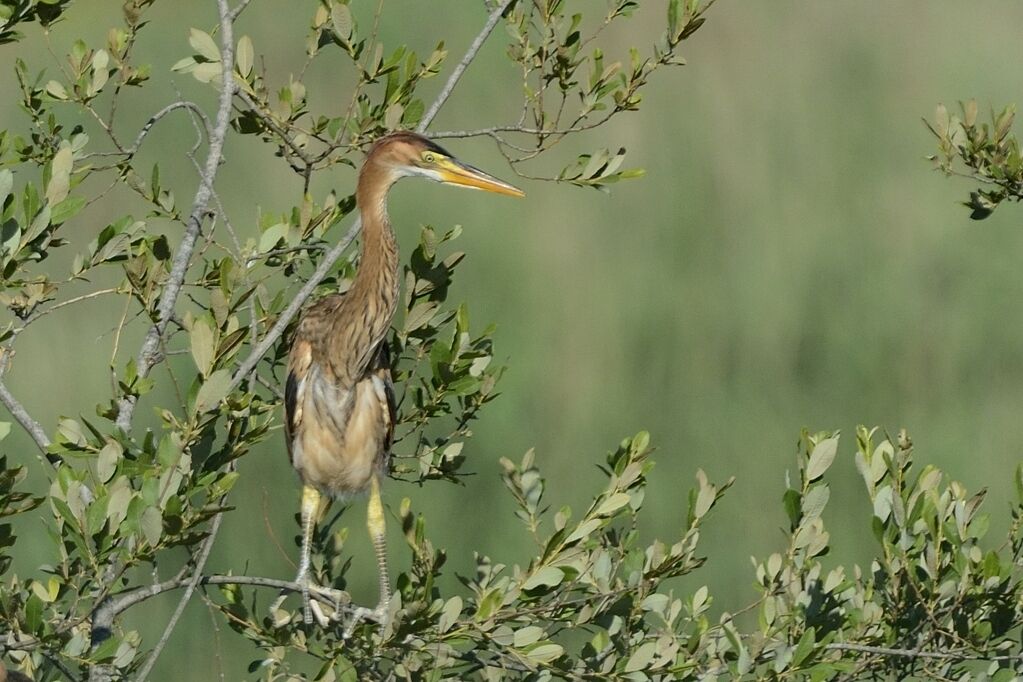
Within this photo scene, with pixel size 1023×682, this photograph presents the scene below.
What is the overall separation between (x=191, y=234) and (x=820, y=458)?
50.3 inches

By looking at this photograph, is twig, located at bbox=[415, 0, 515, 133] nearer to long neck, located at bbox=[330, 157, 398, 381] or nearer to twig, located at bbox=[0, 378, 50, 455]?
long neck, located at bbox=[330, 157, 398, 381]

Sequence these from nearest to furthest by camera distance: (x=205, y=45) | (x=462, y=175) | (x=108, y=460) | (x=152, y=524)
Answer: (x=152, y=524) < (x=108, y=460) < (x=205, y=45) < (x=462, y=175)

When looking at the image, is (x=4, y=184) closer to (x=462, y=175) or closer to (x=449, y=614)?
(x=449, y=614)

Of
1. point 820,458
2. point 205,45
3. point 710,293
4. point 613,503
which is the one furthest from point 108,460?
point 710,293

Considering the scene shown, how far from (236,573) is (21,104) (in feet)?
7.17

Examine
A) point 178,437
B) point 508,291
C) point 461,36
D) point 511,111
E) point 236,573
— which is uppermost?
point 461,36

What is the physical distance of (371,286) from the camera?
3.69 meters

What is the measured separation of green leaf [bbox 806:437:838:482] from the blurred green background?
224cm

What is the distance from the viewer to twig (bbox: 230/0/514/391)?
9.25ft

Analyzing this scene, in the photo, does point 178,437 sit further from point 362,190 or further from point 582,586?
point 362,190

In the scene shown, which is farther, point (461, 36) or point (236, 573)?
point (461, 36)

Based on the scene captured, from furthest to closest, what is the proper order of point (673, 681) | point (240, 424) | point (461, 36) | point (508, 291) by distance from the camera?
point (461, 36) → point (508, 291) → point (673, 681) → point (240, 424)

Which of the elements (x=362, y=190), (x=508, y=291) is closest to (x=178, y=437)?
(x=362, y=190)

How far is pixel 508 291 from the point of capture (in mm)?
6000
